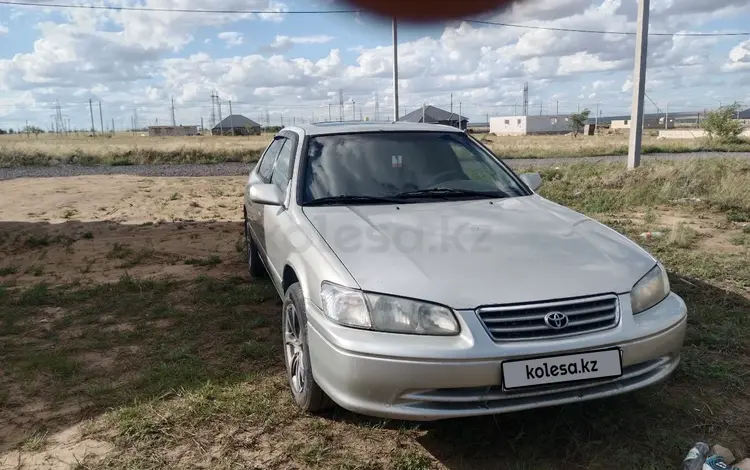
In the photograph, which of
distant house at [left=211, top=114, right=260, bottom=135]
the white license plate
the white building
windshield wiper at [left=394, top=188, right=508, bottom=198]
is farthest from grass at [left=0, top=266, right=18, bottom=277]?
the white building

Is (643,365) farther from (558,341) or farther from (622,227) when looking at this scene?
(622,227)

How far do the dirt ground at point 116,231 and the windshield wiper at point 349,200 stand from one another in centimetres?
261

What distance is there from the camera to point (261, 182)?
4.71 metres

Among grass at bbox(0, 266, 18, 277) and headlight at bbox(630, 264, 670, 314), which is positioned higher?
headlight at bbox(630, 264, 670, 314)

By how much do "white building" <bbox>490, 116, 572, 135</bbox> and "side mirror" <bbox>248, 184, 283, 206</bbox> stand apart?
77.7 meters

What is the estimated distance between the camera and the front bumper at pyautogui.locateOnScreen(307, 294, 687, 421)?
2.16 meters

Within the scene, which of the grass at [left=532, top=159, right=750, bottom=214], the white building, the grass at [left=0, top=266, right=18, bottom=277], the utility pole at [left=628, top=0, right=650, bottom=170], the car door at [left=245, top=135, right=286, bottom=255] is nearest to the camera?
the car door at [left=245, top=135, right=286, bottom=255]

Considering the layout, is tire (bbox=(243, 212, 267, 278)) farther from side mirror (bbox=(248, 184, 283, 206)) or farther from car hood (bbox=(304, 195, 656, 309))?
car hood (bbox=(304, 195, 656, 309))

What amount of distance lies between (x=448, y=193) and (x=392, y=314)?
140 cm

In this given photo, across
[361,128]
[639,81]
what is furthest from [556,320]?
[639,81]

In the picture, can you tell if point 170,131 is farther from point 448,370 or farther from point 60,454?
point 448,370

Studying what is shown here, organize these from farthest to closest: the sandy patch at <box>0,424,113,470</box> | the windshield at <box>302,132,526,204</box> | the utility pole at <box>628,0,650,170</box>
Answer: the utility pole at <box>628,0,650,170</box> < the windshield at <box>302,132,526,204</box> < the sandy patch at <box>0,424,113,470</box>

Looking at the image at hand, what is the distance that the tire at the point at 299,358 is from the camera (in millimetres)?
2667

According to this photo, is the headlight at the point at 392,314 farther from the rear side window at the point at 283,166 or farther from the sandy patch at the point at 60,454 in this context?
the rear side window at the point at 283,166
